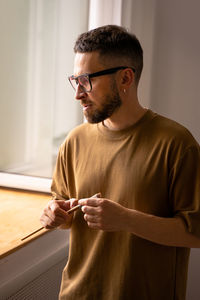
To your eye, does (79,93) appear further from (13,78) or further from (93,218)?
(13,78)

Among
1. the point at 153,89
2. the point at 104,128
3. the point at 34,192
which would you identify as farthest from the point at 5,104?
the point at 104,128

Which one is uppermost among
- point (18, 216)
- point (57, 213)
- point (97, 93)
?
point (97, 93)

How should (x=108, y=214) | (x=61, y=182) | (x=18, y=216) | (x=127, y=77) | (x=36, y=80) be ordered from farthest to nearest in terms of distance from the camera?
(x=36, y=80), (x=18, y=216), (x=61, y=182), (x=127, y=77), (x=108, y=214)

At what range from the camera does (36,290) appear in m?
1.79

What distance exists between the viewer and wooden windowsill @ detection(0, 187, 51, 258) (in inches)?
63.9

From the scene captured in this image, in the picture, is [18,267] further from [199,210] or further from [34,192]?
[199,210]

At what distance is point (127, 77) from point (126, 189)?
37cm

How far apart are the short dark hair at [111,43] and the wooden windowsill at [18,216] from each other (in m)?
0.85

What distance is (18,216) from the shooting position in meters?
1.98

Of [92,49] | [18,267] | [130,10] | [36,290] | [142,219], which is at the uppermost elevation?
[130,10]

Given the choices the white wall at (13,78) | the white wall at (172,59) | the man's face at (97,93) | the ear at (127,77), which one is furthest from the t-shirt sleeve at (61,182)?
the white wall at (13,78)

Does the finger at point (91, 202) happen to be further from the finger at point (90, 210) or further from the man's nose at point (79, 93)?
the man's nose at point (79, 93)

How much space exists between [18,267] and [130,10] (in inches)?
56.5

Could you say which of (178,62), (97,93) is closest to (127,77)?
(97,93)
